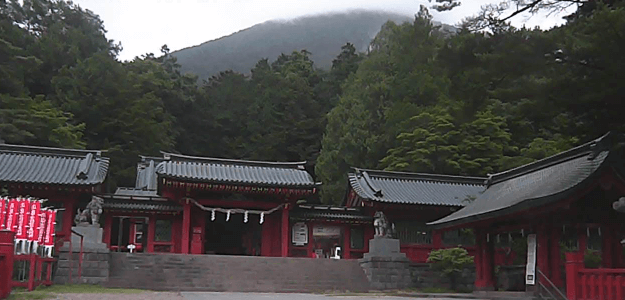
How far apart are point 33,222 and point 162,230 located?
10.6 metres

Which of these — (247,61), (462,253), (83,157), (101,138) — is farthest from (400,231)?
(247,61)

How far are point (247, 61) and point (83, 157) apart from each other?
70.4m

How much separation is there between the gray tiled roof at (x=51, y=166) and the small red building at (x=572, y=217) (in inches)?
537

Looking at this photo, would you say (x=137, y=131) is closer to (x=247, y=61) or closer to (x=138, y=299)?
(x=138, y=299)

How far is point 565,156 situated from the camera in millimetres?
15883

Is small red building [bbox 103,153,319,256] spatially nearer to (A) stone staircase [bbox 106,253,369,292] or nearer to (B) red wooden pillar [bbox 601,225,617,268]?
(A) stone staircase [bbox 106,253,369,292]

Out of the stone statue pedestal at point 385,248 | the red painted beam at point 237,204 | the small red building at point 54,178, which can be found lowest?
the stone statue pedestal at point 385,248

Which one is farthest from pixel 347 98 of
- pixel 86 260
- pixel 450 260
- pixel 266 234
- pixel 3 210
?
pixel 3 210

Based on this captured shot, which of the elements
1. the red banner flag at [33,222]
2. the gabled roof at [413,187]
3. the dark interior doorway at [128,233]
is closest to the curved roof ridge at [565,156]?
the gabled roof at [413,187]

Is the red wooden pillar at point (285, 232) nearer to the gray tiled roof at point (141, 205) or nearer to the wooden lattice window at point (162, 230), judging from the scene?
the gray tiled roof at point (141, 205)

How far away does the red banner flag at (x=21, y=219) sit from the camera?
45.1 feet

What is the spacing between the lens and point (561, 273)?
47.0 ft

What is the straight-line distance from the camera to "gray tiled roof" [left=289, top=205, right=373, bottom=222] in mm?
24828

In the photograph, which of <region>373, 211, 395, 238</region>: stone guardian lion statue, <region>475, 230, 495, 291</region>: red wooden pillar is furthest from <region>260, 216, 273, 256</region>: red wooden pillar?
<region>475, 230, 495, 291</region>: red wooden pillar
